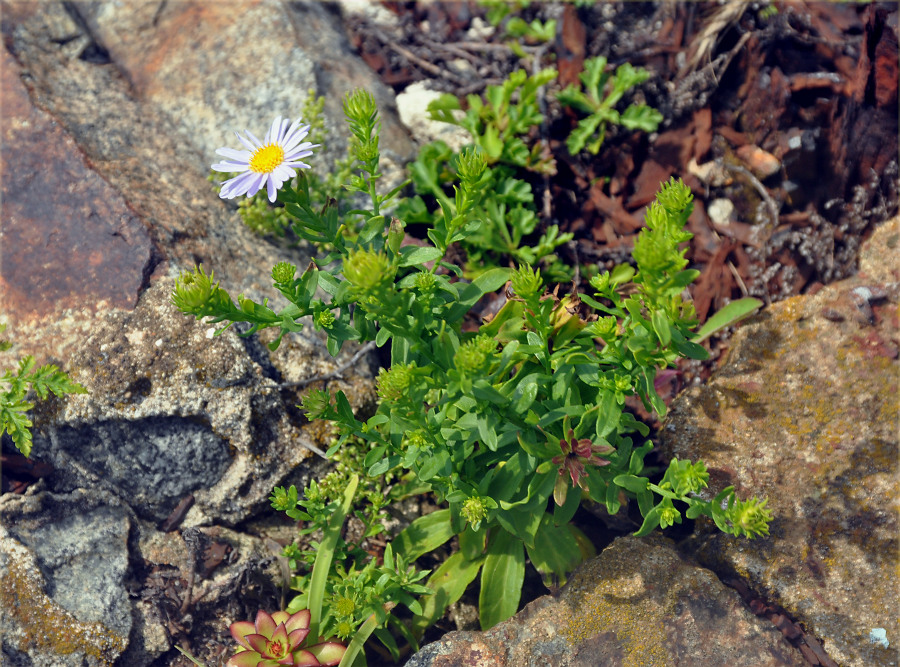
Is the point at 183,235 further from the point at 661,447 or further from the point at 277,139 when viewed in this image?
the point at 661,447

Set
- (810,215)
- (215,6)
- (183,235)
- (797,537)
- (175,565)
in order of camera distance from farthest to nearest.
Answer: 1. (215,6)
2. (810,215)
3. (183,235)
4. (175,565)
5. (797,537)

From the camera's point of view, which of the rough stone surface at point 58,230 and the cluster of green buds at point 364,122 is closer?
the cluster of green buds at point 364,122

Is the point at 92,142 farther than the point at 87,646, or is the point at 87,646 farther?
the point at 92,142

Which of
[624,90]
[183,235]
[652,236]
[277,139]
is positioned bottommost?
[624,90]

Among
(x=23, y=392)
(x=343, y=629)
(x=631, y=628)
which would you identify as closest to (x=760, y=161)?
(x=631, y=628)

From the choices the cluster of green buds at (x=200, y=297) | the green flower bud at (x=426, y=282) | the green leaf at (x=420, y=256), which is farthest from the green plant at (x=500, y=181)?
the cluster of green buds at (x=200, y=297)

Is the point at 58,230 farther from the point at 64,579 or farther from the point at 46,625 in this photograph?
the point at 46,625

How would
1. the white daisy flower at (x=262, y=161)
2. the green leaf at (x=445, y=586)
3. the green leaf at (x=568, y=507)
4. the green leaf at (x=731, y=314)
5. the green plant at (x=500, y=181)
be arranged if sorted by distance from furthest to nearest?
the green plant at (x=500, y=181) < the green leaf at (x=731, y=314) < the green leaf at (x=445, y=586) < the green leaf at (x=568, y=507) < the white daisy flower at (x=262, y=161)

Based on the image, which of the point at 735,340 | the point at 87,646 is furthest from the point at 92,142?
the point at 735,340

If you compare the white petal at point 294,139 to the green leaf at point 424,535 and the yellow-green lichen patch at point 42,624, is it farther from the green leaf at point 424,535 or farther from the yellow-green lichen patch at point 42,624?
the yellow-green lichen patch at point 42,624
